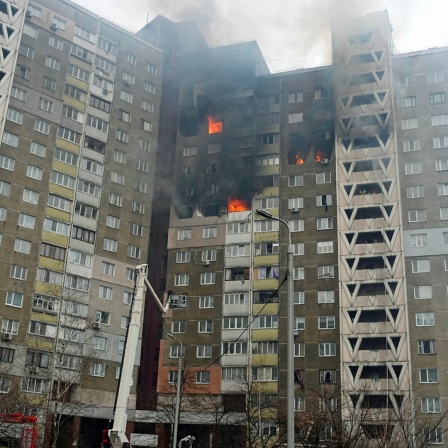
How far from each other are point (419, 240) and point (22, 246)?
147 ft

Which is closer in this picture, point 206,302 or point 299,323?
point 299,323

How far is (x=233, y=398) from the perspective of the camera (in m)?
73.8

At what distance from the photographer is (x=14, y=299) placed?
224ft

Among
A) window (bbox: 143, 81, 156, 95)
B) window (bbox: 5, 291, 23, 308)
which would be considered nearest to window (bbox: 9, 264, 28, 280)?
window (bbox: 5, 291, 23, 308)

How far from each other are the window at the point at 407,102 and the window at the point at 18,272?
161 ft

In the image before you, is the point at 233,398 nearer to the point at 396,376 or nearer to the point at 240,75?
the point at 396,376

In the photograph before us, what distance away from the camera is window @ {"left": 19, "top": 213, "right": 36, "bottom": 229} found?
234 feet

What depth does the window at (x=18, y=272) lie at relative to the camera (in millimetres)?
69000

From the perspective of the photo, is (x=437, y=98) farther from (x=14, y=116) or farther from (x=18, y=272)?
(x=18, y=272)

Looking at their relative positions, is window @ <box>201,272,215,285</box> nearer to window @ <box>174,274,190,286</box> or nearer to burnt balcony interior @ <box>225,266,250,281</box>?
burnt balcony interior @ <box>225,266,250,281</box>

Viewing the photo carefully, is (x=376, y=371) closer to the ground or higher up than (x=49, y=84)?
closer to the ground

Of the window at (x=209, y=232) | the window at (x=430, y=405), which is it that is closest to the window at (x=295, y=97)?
the window at (x=209, y=232)

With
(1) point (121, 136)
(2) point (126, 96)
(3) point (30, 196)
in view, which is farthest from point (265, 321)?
(2) point (126, 96)

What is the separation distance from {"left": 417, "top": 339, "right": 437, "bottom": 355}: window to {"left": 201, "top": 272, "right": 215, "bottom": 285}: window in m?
25.9
